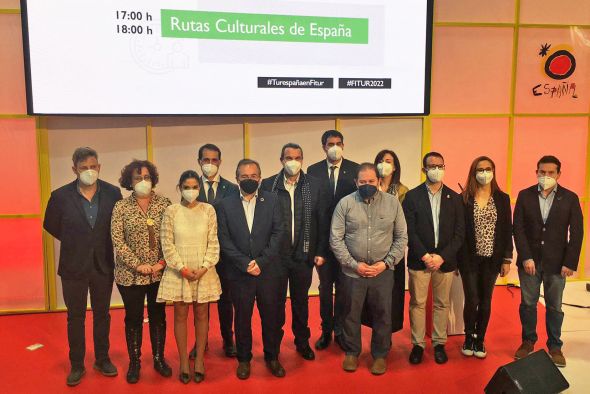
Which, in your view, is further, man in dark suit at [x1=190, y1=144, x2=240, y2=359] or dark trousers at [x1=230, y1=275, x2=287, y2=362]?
man in dark suit at [x1=190, y1=144, x2=240, y2=359]

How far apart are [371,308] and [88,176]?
Answer: 87.1 inches

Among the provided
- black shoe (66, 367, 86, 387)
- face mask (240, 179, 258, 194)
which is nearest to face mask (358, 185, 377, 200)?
face mask (240, 179, 258, 194)

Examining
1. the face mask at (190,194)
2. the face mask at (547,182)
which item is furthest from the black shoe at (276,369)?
the face mask at (547,182)

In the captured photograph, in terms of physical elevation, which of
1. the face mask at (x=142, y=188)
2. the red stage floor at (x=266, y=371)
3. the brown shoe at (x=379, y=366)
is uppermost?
the face mask at (x=142, y=188)

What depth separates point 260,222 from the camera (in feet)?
12.2

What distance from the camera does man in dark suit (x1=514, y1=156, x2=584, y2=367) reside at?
153 inches

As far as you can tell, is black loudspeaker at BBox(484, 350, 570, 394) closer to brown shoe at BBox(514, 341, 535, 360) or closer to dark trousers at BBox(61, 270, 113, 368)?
brown shoe at BBox(514, 341, 535, 360)

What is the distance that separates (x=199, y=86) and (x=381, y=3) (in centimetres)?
201

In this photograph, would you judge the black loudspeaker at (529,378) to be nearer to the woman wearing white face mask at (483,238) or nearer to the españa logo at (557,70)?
the woman wearing white face mask at (483,238)

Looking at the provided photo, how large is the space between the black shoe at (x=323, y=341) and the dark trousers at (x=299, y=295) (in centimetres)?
19

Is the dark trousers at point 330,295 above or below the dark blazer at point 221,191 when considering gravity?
below

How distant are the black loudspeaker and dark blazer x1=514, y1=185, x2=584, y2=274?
0.76m

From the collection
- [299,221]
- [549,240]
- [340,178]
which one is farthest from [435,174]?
[299,221]

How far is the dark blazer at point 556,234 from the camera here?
388 centimetres
